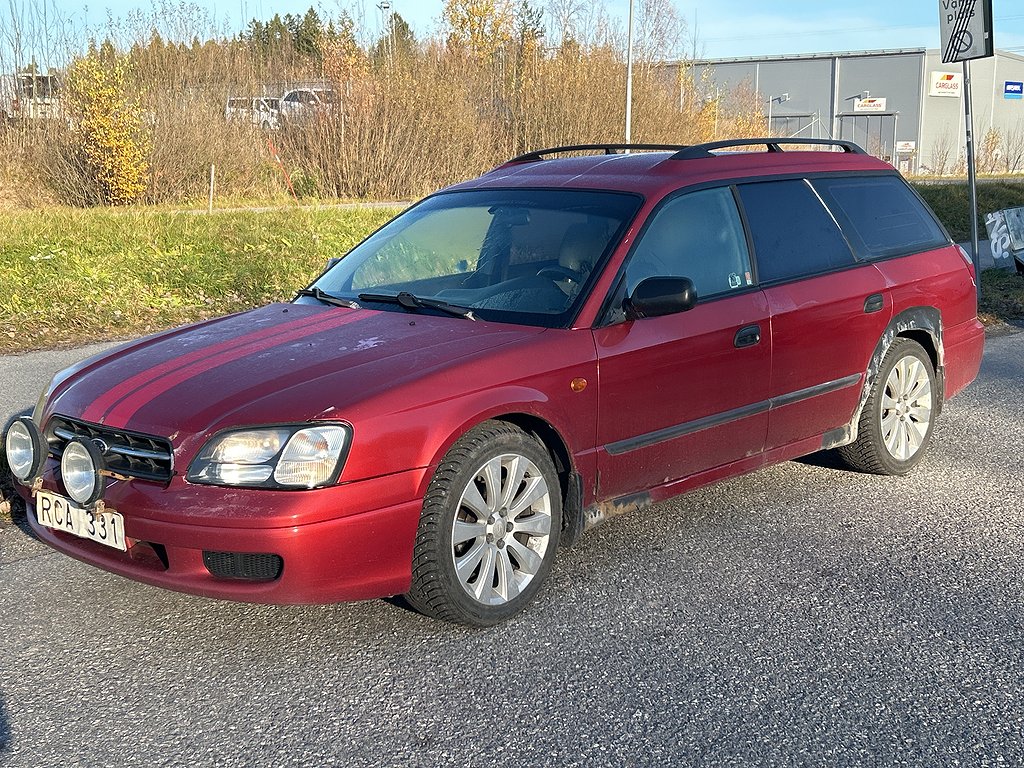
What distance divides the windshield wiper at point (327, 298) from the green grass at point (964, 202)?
1557cm

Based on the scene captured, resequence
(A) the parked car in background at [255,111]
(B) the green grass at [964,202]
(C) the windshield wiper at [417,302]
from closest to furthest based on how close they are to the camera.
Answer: (C) the windshield wiper at [417,302] → (B) the green grass at [964,202] → (A) the parked car in background at [255,111]

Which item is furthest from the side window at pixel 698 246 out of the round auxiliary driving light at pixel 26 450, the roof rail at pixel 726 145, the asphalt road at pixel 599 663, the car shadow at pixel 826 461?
the round auxiliary driving light at pixel 26 450

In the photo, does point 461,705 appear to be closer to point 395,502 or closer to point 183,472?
point 395,502

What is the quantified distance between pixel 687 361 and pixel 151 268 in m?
8.26

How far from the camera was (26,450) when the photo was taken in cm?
386

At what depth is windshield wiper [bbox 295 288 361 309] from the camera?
14.9ft

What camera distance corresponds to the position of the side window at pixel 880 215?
17.4 ft

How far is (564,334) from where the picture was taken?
13.1ft

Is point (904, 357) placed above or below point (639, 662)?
above

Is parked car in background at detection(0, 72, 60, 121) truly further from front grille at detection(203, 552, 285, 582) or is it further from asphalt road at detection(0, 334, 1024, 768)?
front grille at detection(203, 552, 285, 582)

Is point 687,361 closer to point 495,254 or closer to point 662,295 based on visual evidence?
point 662,295

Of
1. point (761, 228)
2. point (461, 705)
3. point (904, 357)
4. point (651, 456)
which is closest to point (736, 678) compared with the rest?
point (461, 705)

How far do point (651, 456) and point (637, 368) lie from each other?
0.38 meters

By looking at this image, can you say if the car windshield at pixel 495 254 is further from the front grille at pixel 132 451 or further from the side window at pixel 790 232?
the front grille at pixel 132 451
